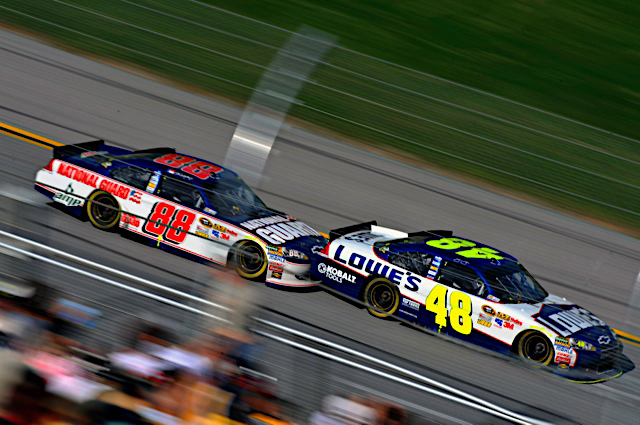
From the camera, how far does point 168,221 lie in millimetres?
7867

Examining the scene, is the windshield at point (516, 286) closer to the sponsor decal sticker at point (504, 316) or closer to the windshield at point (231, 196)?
the sponsor decal sticker at point (504, 316)

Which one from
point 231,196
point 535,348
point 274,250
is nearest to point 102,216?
point 274,250

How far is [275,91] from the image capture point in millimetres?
6500

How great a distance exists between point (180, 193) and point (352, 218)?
1.88m

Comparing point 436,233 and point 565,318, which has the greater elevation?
point 436,233

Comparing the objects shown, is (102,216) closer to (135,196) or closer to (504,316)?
(135,196)

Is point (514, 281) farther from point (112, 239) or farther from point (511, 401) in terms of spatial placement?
point (112, 239)

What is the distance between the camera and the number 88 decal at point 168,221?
7.73 meters

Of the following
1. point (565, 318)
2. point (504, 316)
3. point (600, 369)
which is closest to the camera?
point (600, 369)

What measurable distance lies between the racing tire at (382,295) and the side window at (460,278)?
17.9 inches

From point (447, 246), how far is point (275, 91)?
8.21ft

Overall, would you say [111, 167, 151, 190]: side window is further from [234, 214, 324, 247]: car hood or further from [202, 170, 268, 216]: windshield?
[234, 214, 324, 247]: car hood

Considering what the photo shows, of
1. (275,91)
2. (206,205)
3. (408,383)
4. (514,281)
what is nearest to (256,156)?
(275,91)

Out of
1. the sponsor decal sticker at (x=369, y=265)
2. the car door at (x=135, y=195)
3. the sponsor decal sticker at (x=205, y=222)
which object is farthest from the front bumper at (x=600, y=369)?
the car door at (x=135, y=195)
